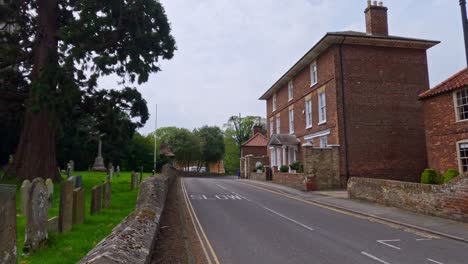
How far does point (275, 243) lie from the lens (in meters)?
9.30

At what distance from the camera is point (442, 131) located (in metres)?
21.4

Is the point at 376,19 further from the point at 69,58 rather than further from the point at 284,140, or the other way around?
the point at 69,58

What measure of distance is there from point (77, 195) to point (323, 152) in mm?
18140

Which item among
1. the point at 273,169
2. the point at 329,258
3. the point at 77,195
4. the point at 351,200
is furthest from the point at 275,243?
the point at 273,169

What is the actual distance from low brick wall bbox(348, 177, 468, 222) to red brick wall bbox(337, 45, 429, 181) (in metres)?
7.37

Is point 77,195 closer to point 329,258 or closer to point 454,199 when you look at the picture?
point 329,258

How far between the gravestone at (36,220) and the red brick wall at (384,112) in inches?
831

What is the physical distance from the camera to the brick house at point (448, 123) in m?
20.1

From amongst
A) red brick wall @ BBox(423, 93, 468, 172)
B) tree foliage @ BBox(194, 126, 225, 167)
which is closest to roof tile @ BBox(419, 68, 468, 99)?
red brick wall @ BBox(423, 93, 468, 172)

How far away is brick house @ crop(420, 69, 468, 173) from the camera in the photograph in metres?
20.1

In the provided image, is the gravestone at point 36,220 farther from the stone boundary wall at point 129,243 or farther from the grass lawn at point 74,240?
the stone boundary wall at point 129,243

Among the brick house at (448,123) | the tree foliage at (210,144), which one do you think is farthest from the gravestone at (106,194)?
the tree foliage at (210,144)

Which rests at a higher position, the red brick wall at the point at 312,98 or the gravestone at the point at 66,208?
the red brick wall at the point at 312,98

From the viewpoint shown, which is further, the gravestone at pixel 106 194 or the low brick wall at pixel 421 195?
the gravestone at pixel 106 194
